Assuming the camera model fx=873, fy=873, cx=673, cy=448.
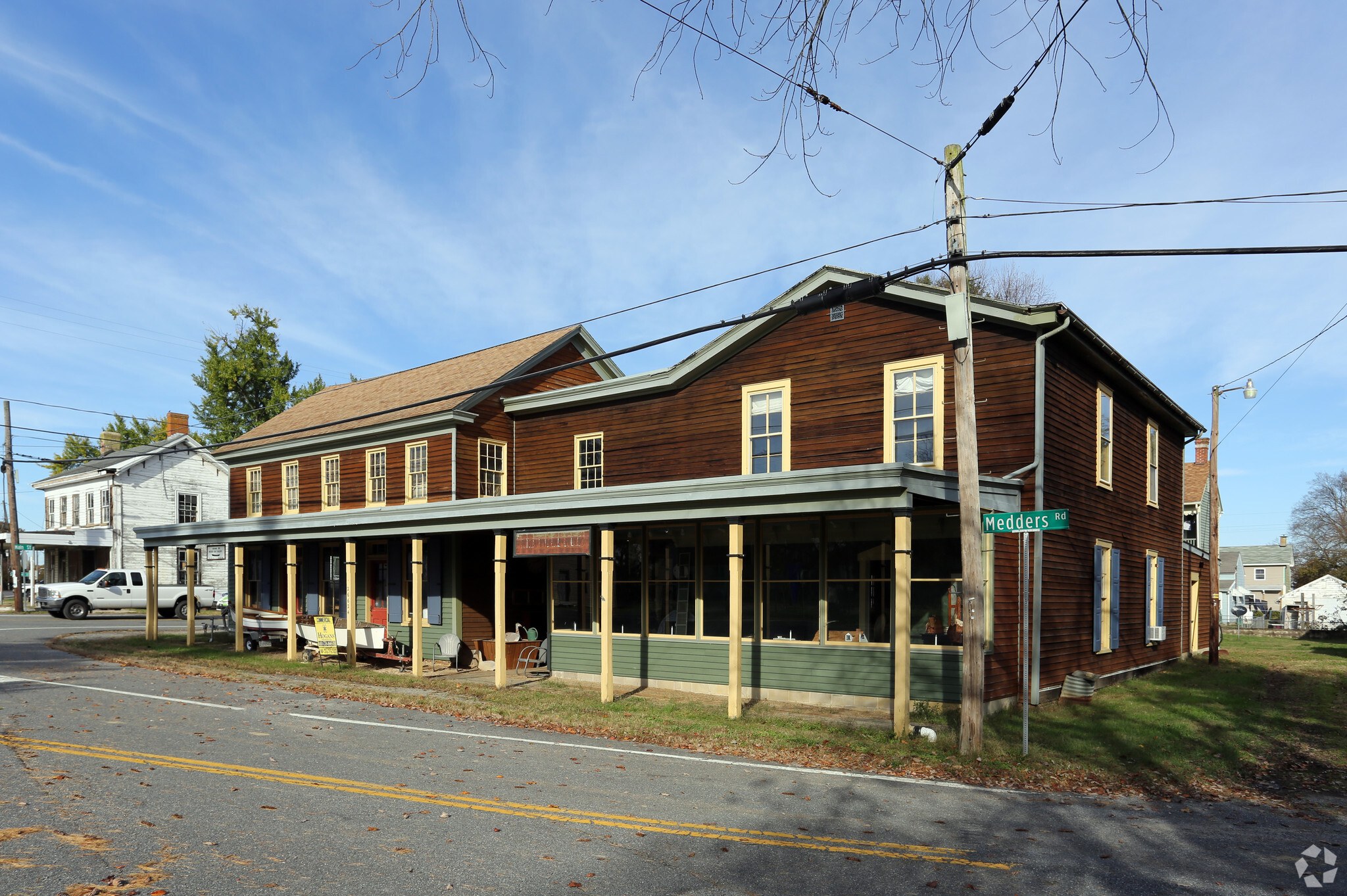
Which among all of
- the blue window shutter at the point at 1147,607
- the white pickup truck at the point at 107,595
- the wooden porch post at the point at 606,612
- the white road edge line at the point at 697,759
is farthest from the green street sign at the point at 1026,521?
the white pickup truck at the point at 107,595

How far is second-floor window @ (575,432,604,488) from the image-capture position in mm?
20594

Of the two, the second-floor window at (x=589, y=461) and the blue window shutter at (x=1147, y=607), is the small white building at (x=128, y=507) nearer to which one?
the second-floor window at (x=589, y=461)

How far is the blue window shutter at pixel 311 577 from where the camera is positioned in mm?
25922

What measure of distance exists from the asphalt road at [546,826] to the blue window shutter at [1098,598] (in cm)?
907

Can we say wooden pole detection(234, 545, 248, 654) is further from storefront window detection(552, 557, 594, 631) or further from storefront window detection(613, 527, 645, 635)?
storefront window detection(613, 527, 645, 635)

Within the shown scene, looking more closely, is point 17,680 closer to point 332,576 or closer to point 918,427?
point 332,576

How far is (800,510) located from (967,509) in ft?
9.74

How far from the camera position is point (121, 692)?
15.9m

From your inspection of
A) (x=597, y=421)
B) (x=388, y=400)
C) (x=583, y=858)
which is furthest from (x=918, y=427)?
(x=388, y=400)

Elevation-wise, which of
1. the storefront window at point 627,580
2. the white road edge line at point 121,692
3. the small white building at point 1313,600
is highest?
the storefront window at point 627,580

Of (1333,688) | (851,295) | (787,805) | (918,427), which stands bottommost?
(1333,688)

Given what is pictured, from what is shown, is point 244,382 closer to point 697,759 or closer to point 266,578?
point 266,578

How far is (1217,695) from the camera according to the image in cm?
1722

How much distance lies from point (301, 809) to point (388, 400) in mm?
20749
